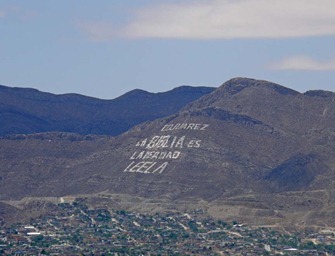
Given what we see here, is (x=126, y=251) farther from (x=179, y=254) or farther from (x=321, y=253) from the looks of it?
(x=321, y=253)

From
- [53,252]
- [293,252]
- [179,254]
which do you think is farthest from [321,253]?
[53,252]

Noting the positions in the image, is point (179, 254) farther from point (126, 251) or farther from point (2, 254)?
point (2, 254)

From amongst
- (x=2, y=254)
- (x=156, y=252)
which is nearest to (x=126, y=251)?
(x=156, y=252)

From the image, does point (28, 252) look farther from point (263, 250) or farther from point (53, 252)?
point (263, 250)

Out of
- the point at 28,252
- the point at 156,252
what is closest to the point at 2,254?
the point at 28,252

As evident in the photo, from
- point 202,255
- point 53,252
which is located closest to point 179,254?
point 202,255

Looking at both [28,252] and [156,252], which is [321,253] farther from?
[28,252]
